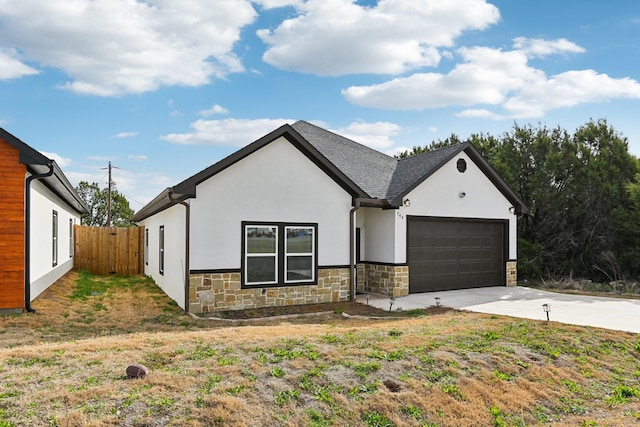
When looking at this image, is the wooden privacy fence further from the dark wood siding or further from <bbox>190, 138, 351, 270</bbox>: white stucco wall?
<bbox>190, 138, 351, 270</bbox>: white stucco wall

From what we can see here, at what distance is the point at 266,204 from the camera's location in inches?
429

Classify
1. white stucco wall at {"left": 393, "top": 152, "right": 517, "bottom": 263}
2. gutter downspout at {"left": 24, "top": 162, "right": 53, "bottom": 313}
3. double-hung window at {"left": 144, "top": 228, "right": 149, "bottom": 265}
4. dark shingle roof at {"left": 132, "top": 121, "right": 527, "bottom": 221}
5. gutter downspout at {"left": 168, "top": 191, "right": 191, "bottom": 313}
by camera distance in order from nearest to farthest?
gutter downspout at {"left": 24, "top": 162, "right": 53, "bottom": 313}, gutter downspout at {"left": 168, "top": 191, "right": 191, "bottom": 313}, dark shingle roof at {"left": 132, "top": 121, "right": 527, "bottom": 221}, white stucco wall at {"left": 393, "top": 152, "right": 517, "bottom": 263}, double-hung window at {"left": 144, "top": 228, "right": 149, "bottom": 265}

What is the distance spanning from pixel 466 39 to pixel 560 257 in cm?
1098

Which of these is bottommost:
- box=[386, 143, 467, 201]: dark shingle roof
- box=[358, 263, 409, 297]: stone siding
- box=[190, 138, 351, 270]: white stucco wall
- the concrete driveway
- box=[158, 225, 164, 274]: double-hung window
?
the concrete driveway

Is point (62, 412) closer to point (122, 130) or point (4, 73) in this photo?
point (4, 73)

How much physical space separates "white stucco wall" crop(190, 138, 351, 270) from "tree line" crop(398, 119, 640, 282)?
10350 millimetres

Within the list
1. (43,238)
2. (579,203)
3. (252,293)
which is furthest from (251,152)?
(579,203)

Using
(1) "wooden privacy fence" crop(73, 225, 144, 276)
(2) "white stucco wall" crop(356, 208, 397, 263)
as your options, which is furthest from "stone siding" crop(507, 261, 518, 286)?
(1) "wooden privacy fence" crop(73, 225, 144, 276)

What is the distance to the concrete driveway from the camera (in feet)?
30.9

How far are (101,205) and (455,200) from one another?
25.3 metres

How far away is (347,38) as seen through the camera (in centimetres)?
1130

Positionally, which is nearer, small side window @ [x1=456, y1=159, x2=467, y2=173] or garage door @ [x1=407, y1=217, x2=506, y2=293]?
garage door @ [x1=407, y1=217, x2=506, y2=293]

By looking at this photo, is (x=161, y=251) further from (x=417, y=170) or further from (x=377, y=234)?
(x=417, y=170)

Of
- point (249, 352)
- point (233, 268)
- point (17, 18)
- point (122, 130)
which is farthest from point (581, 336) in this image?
point (122, 130)
